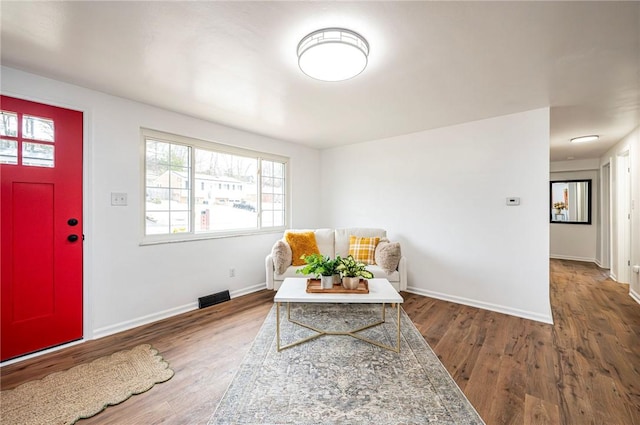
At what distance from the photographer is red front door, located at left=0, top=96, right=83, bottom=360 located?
207 cm

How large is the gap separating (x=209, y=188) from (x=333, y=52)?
2.47m

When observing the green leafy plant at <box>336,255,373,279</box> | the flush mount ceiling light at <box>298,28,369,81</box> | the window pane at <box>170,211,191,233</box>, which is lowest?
the green leafy plant at <box>336,255,373,279</box>

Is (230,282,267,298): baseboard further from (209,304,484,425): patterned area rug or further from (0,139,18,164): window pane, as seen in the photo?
(0,139,18,164): window pane

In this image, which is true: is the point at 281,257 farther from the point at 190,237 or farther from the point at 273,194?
the point at 273,194

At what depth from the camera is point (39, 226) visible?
2205mm

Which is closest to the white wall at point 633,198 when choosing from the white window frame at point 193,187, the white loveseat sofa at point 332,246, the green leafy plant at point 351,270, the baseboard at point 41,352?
the white loveseat sofa at point 332,246

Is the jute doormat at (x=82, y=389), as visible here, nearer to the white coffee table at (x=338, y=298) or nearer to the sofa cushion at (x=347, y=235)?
the white coffee table at (x=338, y=298)

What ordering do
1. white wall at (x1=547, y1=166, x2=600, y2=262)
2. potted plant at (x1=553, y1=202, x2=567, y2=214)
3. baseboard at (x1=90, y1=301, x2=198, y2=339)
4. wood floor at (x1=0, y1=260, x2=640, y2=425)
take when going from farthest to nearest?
potted plant at (x1=553, y1=202, x2=567, y2=214) → white wall at (x1=547, y1=166, x2=600, y2=262) → baseboard at (x1=90, y1=301, x2=198, y2=339) → wood floor at (x1=0, y1=260, x2=640, y2=425)

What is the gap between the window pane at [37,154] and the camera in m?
2.14

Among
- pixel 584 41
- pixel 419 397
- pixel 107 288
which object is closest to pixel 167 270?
pixel 107 288

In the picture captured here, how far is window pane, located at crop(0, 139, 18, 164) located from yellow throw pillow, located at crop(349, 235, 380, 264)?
3.43 m

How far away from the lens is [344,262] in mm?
2516

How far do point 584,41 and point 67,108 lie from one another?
160 inches

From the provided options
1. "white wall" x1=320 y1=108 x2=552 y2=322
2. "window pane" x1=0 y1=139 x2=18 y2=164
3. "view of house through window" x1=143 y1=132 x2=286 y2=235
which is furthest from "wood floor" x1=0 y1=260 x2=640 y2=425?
"window pane" x1=0 y1=139 x2=18 y2=164
